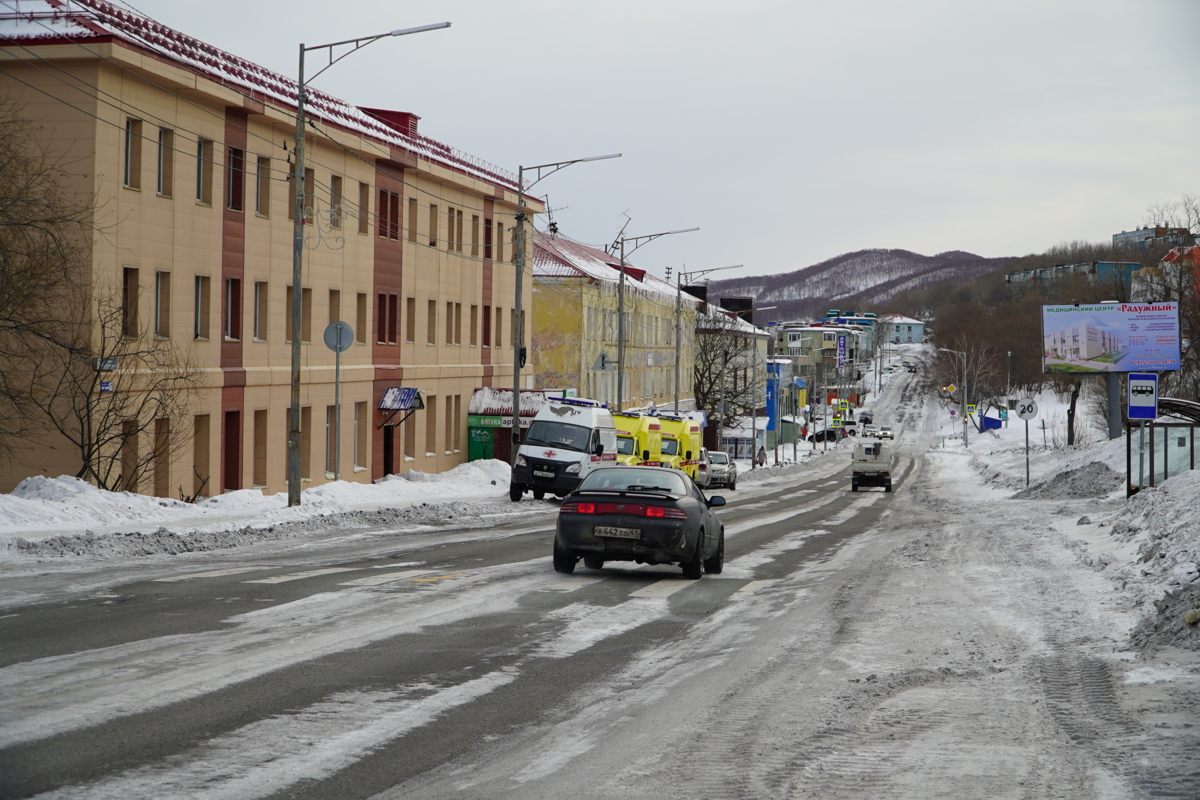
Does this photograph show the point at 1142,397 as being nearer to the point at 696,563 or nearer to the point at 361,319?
the point at 696,563

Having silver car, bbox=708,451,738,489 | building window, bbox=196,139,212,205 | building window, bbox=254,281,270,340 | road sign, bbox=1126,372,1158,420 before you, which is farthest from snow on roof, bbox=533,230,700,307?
road sign, bbox=1126,372,1158,420

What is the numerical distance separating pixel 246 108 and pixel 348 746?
1074 inches

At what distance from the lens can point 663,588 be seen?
14.2m

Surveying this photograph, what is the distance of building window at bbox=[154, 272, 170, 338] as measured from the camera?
2825 centimetres

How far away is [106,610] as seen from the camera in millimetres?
10836

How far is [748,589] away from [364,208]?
28068 millimetres

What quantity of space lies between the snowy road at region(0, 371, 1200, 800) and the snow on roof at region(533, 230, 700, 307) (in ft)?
162

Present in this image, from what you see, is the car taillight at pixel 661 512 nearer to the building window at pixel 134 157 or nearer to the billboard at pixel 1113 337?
the building window at pixel 134 157

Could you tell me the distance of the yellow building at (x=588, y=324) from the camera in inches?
2502

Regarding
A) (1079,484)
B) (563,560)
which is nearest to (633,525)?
(563,560)

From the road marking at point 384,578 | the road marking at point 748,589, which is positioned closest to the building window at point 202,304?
the road marking at point 384,578

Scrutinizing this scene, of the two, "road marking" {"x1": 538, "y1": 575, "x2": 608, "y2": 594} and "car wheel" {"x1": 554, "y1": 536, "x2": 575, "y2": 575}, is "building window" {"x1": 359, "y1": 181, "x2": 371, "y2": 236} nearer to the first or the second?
"car wheel" {"x1": 554, "y1": 536, "x2": 575, "y2": 575}

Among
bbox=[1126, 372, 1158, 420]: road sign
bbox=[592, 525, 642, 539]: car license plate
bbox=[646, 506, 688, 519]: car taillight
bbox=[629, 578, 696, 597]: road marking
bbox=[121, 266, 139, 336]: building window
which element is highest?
bbox=[121, 266, 139, 336]: building window

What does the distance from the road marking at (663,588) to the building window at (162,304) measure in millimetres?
17732
